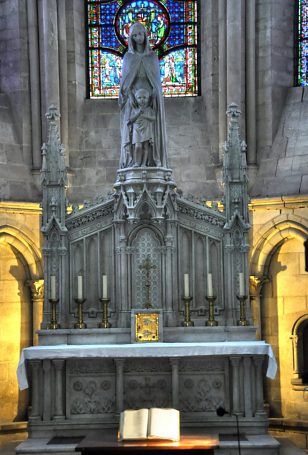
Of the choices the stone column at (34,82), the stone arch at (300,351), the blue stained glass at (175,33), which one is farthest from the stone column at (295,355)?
the blue stained glass at (175,33)

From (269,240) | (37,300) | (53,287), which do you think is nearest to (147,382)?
(53,287)

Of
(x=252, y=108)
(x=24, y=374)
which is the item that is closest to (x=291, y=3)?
(x=252, y=108)

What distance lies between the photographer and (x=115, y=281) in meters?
16.0

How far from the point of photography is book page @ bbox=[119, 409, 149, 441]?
43.2 feet

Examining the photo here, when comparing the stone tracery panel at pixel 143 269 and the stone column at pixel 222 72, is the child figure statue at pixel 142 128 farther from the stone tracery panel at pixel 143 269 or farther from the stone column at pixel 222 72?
the stone column at pixel 222 72

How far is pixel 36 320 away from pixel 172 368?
12.4ft

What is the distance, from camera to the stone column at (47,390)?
50.2 feet

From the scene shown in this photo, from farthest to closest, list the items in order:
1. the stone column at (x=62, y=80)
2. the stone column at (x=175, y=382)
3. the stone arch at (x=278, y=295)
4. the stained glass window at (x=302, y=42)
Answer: the stained glass window at (x=302, y=42)
the stone column at (x=62, y=80)
the stone arch at (x=278, y=295)
the stone column at (x=175, y=382)

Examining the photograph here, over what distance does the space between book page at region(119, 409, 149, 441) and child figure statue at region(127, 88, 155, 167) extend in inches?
156

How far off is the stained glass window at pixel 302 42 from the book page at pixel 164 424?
8.01m

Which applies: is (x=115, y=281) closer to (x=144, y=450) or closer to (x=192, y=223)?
(x=192, y=223)

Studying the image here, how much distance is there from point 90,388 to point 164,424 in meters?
2.42

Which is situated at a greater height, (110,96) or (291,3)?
(291,3)

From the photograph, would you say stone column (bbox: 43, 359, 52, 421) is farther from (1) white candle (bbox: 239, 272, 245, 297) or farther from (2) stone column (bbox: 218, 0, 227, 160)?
(2) stone column (bbox: 218, 0, 227, 160)
